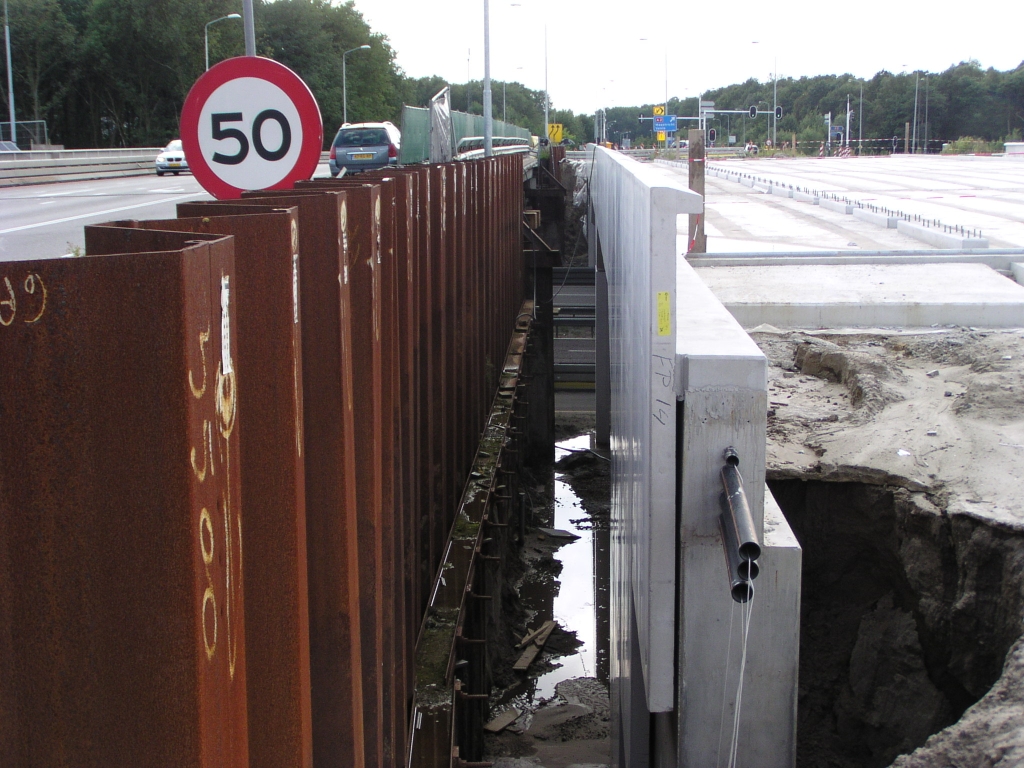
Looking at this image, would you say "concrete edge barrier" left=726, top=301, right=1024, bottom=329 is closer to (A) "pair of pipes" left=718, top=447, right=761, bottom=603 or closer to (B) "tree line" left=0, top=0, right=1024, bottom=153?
(A) "pair of pipes" left=718, top=447, right=761, bottom=603

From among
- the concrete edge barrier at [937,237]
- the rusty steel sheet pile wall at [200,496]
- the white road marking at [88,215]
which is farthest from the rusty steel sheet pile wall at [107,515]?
the white road marking at [88,215]

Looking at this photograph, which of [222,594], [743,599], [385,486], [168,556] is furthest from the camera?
[385,486]

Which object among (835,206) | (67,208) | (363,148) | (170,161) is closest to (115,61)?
(170,161)

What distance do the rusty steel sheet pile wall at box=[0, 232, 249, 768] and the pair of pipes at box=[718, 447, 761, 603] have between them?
6.40 feet

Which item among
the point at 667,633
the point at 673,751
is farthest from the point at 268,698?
the point at 673,751

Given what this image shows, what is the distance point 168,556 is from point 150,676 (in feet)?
0.66

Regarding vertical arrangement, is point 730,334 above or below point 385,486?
above

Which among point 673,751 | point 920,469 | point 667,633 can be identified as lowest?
point 673,751

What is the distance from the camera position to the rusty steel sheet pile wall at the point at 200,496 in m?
1.60

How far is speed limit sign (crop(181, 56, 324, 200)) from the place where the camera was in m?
6.12

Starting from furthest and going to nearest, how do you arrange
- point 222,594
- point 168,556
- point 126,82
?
point 126,82, point 222,594, point 168,556

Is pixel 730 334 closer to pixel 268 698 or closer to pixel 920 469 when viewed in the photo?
pixel 920 469

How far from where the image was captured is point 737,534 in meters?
3.37

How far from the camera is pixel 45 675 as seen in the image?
165cm
